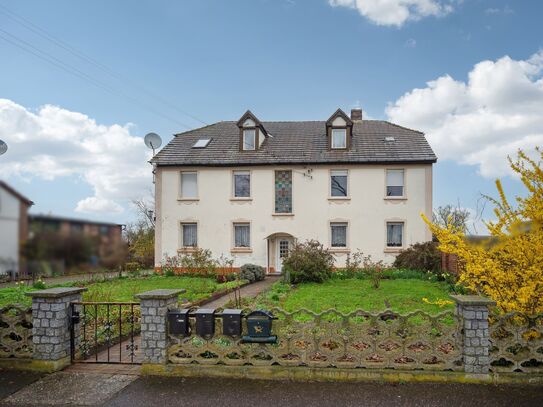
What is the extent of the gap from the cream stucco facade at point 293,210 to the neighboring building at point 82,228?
826 inches

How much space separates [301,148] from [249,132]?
3.27 meters

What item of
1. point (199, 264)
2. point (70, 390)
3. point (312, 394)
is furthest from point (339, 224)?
point (70, 390)

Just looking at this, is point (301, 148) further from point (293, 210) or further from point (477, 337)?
point (477, 337)

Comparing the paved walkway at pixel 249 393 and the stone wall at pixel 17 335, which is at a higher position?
the stone wall at pixel 17 335

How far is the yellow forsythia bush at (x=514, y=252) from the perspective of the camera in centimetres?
720

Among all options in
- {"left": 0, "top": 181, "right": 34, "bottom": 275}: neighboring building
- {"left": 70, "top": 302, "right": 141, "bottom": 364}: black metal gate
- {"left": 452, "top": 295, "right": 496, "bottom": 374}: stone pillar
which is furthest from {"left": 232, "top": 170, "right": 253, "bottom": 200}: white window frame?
{"left": 0, "top": 181, "right": 34, "bottom": 275}: neighboring building

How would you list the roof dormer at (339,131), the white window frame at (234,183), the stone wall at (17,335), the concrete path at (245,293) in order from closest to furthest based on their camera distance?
the stone wall at (17,335)
the concrete path at (245,293)
the white window frame at (234,183)
the roof dormer at (339,131)

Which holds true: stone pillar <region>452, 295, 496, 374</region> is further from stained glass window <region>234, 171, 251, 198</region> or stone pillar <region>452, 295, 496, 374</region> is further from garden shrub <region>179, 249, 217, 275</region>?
stained glass window <region>234, 171, 251, 198</region>

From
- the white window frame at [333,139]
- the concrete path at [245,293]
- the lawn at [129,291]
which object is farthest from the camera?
the white window frame at [333,139]

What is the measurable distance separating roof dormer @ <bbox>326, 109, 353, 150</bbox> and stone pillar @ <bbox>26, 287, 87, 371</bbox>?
1848 centimetres

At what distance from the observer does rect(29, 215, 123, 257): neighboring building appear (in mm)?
1375

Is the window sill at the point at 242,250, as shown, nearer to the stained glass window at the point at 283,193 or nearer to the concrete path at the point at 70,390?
the stained glass window at the point at 283,193

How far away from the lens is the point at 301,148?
936 inches

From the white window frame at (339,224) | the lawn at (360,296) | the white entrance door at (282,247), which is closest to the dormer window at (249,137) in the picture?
the white entrance door at (282,247)
